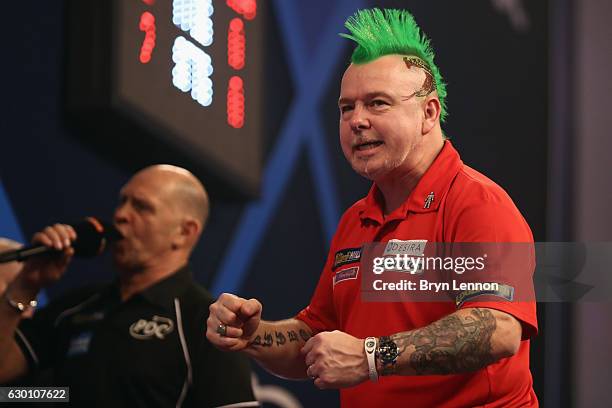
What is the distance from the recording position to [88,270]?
3.72 m

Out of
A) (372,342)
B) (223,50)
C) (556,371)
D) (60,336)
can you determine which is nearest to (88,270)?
(60,336)

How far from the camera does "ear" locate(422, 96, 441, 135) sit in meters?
2.10

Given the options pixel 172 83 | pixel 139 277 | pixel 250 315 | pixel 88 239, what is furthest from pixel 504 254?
pixel 172 83

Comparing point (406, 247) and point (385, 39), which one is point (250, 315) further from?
point (385, 39)

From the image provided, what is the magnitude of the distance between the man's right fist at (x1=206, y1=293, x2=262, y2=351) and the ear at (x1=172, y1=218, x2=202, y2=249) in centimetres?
146

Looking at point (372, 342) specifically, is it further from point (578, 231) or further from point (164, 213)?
point (578, 231)

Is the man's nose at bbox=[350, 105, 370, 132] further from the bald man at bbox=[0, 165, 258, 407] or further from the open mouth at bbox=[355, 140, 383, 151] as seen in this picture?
the bald man at bbox=[0, 165, 258, 407]

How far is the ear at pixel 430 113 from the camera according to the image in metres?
2.10

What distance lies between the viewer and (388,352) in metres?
1.71

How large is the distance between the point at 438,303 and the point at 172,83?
1.98 meters

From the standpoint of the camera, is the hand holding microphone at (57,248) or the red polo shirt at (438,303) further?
the hand holding microphone at (57,248)

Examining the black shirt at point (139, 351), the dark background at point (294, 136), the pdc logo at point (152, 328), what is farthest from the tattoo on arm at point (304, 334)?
the dark background at point (294, 136)

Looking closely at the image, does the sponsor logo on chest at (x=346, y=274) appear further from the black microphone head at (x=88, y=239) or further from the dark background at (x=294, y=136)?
the dark background at (x=294, y=136)

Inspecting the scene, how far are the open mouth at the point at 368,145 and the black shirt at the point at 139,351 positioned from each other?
1141 mm
